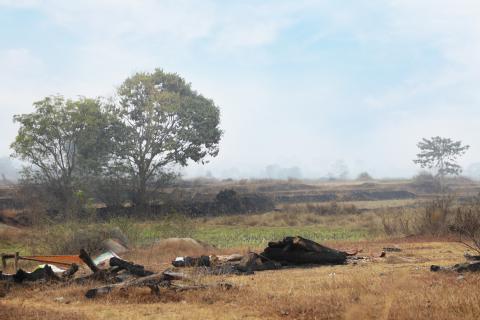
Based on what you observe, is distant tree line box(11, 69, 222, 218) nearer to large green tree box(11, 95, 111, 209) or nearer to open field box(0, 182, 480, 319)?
large green tree box(11, 95, 111, 209)

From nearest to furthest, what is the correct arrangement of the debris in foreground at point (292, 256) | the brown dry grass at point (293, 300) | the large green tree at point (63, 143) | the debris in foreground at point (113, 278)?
the brown dry grass at point (293, 300)
the debris in foreground at point (113, 278)
the debris in foreground at point (292, 256)
the large green tree at point (63, 143)

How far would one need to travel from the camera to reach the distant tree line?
30016 millimetres

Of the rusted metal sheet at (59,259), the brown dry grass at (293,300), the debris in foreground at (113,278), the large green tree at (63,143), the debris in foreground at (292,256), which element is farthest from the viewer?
the large green tree at (63,143)

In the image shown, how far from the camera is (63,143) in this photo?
101ft

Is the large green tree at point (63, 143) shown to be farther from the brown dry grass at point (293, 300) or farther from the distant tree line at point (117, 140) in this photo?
the brown dry grass at point (293, 300)

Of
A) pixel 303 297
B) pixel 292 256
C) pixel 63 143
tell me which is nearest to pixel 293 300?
pixel 303 297

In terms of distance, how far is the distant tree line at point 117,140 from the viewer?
3002 cm

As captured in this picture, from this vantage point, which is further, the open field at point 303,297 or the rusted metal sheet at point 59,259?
the rusted metal sheet at point 59,259

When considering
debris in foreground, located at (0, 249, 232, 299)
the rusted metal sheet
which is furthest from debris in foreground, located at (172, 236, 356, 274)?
the rusted metal sheet

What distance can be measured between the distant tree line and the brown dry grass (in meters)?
22.4

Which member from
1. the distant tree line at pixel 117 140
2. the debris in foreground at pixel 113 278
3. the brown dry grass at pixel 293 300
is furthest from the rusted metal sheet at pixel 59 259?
the distant tree line at pixel 117 140

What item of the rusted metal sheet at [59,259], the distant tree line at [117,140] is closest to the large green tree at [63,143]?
the distant tree line at [117,140]

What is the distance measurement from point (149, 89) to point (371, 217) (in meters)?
16.8

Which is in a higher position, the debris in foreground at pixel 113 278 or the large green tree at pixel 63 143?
the large green tree at pixel 63 143
